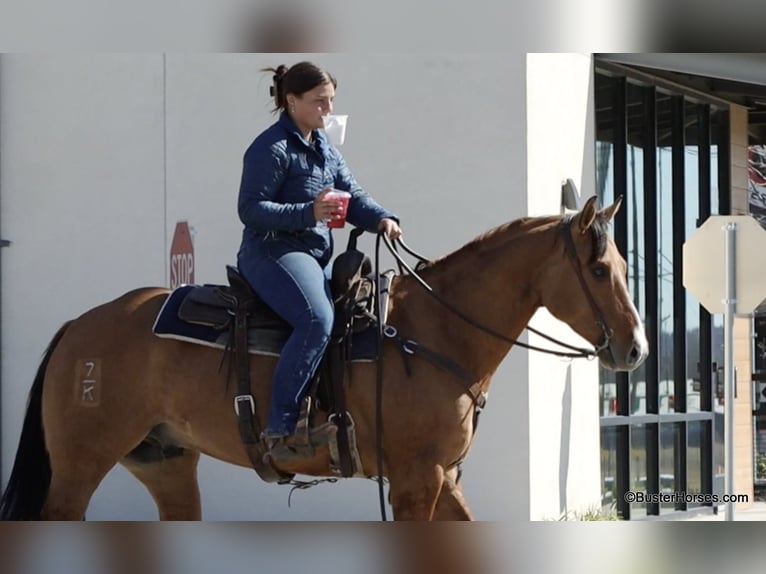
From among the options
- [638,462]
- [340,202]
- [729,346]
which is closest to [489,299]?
[340,202]

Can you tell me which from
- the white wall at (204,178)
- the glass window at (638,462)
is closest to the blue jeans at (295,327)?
the white wall at (204,178)

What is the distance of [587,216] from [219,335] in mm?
1915

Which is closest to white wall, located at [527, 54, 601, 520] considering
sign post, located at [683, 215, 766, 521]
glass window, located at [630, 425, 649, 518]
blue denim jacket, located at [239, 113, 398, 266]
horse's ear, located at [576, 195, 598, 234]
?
glass window, located at [630, 425, 649, 518]

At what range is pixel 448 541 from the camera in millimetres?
7395

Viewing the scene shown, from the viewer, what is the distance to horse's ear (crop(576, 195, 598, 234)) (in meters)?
6.11

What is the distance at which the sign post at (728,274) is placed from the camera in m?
9.15

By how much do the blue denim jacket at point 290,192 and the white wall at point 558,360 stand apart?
3457 millimetres

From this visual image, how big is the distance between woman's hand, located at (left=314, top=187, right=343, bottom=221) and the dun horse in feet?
2.00

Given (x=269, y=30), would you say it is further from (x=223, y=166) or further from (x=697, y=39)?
(x=697, y=39)

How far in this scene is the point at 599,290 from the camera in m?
6.17

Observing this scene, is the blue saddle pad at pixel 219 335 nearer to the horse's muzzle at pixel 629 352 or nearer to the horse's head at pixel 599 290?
the horse's head at pixel 599 290

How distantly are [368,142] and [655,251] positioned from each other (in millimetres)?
3772

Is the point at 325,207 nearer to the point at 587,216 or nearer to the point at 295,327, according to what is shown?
the point at 295,327

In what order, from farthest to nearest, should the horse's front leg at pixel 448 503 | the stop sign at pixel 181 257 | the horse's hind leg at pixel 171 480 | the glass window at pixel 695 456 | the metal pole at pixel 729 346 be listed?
1. the glass window at pixel 695 456
2. the stop sign at pixel 181 257
3. the metal pole at pixel 729 346
4. the horse's hind leg at pixel 171 480
5. the horse's front leg at pixel 448 503
